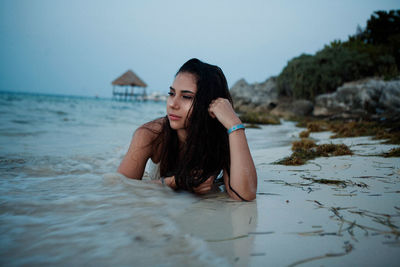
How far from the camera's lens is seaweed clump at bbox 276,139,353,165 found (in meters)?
3.29

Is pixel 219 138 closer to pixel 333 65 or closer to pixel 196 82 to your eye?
pixel 196 82

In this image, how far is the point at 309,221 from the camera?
4.91ft

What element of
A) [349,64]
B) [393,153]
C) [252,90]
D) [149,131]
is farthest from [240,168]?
[252,90]

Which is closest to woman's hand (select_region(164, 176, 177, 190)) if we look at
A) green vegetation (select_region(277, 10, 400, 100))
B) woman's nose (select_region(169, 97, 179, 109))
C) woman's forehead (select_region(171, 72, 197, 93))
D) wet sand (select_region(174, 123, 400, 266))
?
wet sand (select_region(174, 123, 400, 266))

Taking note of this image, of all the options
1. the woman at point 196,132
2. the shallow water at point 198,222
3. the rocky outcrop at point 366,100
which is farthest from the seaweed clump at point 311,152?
the rocky outcrop at point 366,100

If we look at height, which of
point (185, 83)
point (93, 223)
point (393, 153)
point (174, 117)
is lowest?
point (93, 223)

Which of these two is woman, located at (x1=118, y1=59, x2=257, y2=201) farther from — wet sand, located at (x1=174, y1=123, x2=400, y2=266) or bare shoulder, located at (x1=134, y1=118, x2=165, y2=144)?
wet sand, located at (x1=174, y1=123, x2=400, y2=266)

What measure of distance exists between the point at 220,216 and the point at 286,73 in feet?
74.7

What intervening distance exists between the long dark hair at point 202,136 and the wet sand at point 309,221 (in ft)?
0.96

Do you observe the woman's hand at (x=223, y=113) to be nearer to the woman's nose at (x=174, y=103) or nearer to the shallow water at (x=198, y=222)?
the woman's nose at (x=174, y=103)

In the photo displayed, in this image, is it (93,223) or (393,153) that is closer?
(93,223)

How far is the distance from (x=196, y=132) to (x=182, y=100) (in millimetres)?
339

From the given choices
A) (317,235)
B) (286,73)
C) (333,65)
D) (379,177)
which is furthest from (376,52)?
(317,235)

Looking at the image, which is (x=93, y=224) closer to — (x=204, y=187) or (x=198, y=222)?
(x=198, y=222)
